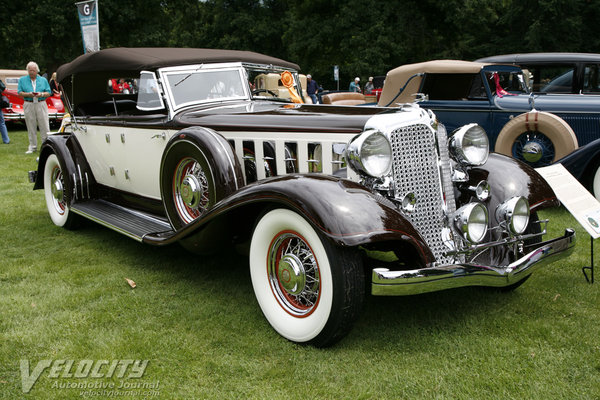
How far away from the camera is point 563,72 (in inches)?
325

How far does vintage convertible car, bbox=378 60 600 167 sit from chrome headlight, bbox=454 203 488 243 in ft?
10.3

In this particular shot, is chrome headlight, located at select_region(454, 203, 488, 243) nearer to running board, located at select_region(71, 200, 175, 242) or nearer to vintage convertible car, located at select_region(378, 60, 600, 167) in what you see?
running board, located at select_region(71, 200, 175, 242)

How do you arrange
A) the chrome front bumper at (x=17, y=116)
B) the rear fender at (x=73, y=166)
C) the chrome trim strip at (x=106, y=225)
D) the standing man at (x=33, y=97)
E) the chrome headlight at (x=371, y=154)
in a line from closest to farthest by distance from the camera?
the chrome headlight at (x=371, y=154), the chrome trim strip at (x=106, y=225), the rear fender at (x=73, y=166), the standing man at (x=33, y=97), the chrome front bumper at (x=17, y=116)

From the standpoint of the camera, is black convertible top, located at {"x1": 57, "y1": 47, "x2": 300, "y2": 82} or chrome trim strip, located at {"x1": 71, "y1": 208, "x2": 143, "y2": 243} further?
black convertible top, located at {"x1": 57, "y1": 47, "x2": 300, "y2": 82}

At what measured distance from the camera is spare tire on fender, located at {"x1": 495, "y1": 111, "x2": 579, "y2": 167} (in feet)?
21.1

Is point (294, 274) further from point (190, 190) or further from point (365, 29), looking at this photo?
point (365, 29)

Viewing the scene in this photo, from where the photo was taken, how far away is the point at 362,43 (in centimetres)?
2858

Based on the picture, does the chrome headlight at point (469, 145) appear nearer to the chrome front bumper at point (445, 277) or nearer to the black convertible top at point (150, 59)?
the chrome front bumper at point (445, 277)

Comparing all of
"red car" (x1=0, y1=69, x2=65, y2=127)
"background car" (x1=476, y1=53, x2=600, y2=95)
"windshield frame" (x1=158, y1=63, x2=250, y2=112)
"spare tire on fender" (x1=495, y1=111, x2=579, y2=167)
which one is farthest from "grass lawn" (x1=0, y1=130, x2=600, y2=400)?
"red car" (x1=0, y1=69, x2=65, y2=127)

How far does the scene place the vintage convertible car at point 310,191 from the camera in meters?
2.77

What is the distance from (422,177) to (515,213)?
655 mm

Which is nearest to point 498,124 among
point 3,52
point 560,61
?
point 560,61

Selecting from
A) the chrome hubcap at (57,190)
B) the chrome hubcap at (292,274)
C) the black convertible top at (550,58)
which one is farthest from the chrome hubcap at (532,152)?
the chrome hubcap at (57,190)

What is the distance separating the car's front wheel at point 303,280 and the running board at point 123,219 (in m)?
1.08
